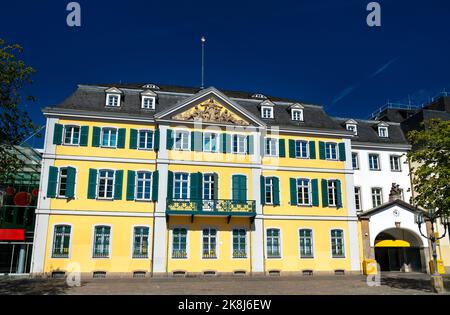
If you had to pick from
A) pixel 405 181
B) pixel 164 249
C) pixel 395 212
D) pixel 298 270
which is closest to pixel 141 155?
pixel 164 249

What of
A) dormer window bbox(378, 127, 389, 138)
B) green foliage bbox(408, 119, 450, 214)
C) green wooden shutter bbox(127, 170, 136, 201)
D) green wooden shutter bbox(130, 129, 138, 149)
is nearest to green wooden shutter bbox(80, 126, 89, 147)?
green wooden shutter bbox(130, 129, 138, 149)

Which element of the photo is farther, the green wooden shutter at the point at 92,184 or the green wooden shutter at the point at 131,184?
the green wooden shutter at the point at 131,184

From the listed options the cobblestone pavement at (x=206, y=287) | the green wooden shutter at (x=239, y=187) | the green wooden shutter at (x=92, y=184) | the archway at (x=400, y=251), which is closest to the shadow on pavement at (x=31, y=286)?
the cobblestone pavement at (x=206, y=287)

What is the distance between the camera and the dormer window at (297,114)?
29.4 meters

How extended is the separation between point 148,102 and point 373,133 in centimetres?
1837

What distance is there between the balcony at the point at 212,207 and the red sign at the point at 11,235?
31.6 ft

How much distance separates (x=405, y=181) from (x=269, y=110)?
12.3 meters

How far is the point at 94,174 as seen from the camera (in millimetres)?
24453

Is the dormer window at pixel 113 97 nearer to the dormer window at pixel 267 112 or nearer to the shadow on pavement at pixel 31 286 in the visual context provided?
the dormer window at pixel 267 112

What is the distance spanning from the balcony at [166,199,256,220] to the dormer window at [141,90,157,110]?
22.9ft

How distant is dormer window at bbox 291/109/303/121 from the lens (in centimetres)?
2942

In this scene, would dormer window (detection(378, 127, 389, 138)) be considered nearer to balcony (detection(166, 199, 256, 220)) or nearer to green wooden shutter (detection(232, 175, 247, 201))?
green wooden shutter (detection(232, 175, 247, 201))
